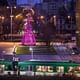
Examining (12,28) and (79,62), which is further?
(12,28)

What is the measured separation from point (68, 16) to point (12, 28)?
0.83 meters

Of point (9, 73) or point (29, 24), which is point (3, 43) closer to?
point (29, 24)

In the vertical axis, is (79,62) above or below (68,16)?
below

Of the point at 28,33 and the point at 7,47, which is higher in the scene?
the point at 28,33

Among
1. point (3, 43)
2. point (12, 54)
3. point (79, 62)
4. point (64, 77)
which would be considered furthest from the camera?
point (3, 43)

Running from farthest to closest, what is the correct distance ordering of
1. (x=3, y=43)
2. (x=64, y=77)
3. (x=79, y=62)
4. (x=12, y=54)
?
(x=3, y=43), (x=12, y=54), (x=79, y=62), (x=64, y=77)

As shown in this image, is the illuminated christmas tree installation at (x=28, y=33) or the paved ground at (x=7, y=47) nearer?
the paved ground at (x=7, y=47)

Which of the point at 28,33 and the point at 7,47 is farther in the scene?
the point at 28,33

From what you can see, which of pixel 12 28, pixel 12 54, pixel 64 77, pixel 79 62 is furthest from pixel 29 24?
pixel 64 77

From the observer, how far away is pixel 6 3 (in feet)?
18.5

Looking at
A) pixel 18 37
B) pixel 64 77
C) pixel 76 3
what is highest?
pixel 76 3

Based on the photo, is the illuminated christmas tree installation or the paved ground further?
the illuminated christmas tree installation

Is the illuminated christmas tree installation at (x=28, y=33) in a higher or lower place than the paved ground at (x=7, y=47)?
higher

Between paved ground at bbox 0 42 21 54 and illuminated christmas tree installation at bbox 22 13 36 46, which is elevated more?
illuminated christmas tree installation at bbox 22 13 36 46
